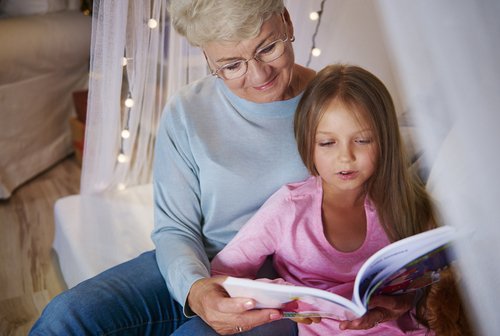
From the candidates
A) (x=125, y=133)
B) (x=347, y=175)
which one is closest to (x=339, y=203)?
(x=347, y=175)

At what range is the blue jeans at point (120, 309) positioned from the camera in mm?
1183

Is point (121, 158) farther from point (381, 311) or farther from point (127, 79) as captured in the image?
point (381, 311)

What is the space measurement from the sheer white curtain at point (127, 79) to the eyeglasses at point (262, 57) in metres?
0.40

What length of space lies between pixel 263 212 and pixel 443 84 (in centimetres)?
53

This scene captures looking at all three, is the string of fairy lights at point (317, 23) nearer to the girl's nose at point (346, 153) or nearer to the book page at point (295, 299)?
the girl's nose at point (346, 153)

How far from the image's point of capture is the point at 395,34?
2.59 ft

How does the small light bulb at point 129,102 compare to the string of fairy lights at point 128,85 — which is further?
the small light bulb at point 129,102

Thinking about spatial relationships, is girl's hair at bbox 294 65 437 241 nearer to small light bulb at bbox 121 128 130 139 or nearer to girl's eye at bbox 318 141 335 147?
girl's eye at bbox 318 141 335 147

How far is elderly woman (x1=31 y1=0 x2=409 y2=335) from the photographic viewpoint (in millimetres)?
1124

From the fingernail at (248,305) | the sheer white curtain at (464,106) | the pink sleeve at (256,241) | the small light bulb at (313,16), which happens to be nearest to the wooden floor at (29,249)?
the pink sleeve at (256,241)

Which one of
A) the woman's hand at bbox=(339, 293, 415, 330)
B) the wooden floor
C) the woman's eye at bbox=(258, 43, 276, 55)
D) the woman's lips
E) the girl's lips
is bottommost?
the wooden floor

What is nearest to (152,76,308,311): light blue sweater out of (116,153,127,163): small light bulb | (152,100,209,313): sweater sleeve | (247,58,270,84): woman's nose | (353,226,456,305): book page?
(152,100,209,313): sweater sleeve

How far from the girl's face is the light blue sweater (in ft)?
0.50

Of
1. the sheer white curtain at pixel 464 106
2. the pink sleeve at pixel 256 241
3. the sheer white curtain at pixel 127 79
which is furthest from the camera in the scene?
the sheer white curtain at pixel 127 79
